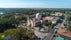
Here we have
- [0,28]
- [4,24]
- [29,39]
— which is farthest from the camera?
[4,24]

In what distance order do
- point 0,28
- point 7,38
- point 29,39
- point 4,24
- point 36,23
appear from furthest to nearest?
point 36,23
point 4,24
point 0,28
point 29,39
point 7,38

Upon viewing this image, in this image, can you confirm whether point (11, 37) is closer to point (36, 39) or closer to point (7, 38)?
point (7, 38)

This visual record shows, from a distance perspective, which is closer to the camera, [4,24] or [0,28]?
[0,28]

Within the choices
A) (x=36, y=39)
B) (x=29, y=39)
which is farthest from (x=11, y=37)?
(x=36, y=39)

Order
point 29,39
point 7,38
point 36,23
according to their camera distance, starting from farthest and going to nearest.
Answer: point 36,23 < point 29,39 < point 7,38

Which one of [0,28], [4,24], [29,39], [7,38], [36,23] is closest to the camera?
[7,38]

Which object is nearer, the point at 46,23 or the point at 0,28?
the point at 0,28

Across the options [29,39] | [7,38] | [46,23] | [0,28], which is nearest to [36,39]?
[29,39]

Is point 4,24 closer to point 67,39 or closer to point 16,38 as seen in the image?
point 16,38

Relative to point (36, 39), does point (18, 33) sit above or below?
above
